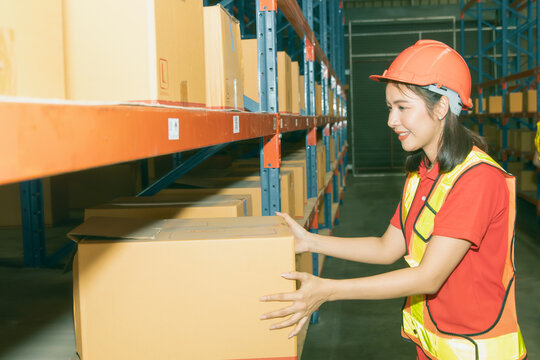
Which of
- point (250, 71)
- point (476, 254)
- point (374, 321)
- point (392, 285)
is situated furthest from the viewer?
point (374, 321)

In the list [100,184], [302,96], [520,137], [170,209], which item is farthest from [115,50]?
[520,137]

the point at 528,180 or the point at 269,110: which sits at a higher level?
the point at 269,110

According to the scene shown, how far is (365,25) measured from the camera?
48.6 feet

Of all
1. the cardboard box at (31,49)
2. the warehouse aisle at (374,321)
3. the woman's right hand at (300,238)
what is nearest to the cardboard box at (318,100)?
the warehouse aisle at (374,321)

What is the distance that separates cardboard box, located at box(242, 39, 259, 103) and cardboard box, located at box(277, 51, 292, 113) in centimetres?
45

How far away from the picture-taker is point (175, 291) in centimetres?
125

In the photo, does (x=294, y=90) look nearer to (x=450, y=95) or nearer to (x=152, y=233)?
(x=450, y=95)

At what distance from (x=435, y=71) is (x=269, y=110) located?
933mm

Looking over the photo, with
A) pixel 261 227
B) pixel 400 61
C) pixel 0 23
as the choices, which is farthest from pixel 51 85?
pixel 400 61

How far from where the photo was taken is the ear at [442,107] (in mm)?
1710

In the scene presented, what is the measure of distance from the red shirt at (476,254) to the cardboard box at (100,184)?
6505 millimetres

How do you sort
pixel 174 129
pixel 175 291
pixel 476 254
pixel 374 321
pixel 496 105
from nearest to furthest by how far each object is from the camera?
pixel 174 129 → pixel 175 291 → pixel 476 254 → pixel 374 321 → pixel 496 105

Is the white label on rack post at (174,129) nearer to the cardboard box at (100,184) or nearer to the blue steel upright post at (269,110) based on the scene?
the blue steel upright post at (269,110)

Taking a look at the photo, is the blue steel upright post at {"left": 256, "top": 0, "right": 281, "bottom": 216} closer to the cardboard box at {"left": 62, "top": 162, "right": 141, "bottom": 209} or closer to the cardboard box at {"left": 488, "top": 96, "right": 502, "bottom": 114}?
the cardboard box at {"left": 62, "top": 162, "right": 141, "bottom": 209}
